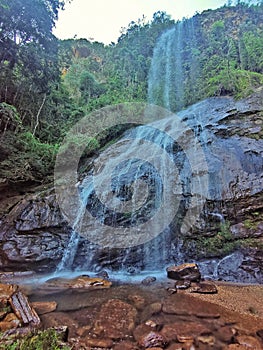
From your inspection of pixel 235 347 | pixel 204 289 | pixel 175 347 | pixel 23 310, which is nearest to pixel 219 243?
pixel 204 289

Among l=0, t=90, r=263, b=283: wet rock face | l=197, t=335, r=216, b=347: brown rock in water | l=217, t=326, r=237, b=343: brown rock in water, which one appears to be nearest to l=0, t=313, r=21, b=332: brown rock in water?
l=197, t=335, r=216, b=347: brown rock in water

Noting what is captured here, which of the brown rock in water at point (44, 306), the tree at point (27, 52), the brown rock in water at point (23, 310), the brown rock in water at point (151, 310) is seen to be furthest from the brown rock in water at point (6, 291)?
the tree at point (27, 52)

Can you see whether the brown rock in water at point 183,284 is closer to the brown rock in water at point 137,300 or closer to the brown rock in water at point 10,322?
the brown rock in water at point 137,300

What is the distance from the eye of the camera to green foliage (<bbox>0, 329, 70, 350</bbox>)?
7.35ft

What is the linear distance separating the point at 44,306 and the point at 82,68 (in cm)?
1989

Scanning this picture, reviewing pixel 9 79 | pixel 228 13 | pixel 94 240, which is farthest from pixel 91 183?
pixel 228 13

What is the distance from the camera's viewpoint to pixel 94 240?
22.2 ft

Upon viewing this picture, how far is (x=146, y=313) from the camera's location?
3637 millimetres

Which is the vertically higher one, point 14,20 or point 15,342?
point 14,20

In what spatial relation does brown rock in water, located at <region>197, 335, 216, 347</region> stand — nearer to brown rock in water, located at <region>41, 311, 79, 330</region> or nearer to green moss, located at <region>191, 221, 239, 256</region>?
brown rock in water, located at <region>41, 311, 79, 330</region>

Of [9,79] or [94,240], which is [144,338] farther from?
[9,79]

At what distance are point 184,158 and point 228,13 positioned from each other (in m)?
18.3

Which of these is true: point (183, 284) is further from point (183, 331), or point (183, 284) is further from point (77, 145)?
point (77, 145)

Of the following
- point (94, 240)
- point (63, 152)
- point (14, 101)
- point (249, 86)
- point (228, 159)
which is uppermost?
point (249, 86)
